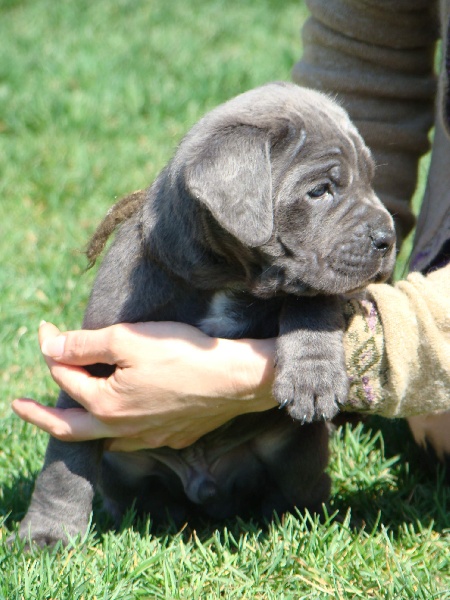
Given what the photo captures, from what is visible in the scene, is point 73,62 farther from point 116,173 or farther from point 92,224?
point 92,224

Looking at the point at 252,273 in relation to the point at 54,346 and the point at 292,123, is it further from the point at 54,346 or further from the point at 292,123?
the point at 54,346

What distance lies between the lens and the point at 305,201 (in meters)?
2.82

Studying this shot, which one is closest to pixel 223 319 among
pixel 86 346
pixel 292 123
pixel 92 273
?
pixel 86 346

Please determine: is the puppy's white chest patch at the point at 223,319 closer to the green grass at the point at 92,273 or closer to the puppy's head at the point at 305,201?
the puppy's head at the point at 305,201

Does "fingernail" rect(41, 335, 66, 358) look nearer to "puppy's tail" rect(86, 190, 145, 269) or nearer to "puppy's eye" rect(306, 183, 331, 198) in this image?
"puppy's tail" rect(86, 190, 145, 269)

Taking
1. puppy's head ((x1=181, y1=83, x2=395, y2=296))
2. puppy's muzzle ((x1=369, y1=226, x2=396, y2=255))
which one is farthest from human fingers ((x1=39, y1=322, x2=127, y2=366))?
puppy's muzzle ((x1=369, y1=226, x2=396, y2=255))

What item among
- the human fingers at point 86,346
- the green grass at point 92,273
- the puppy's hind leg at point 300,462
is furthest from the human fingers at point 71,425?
the puppy's hind leg at point 300,462

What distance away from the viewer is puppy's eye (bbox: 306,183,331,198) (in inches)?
111

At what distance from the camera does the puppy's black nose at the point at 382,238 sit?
9.23ft

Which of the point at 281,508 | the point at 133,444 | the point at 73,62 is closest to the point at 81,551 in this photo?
the point at 133,444

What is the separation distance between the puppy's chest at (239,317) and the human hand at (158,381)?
11 centimetres

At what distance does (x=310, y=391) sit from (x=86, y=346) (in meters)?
0.78

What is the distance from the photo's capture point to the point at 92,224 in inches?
215

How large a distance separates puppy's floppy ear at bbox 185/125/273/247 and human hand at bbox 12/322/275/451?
442mm
